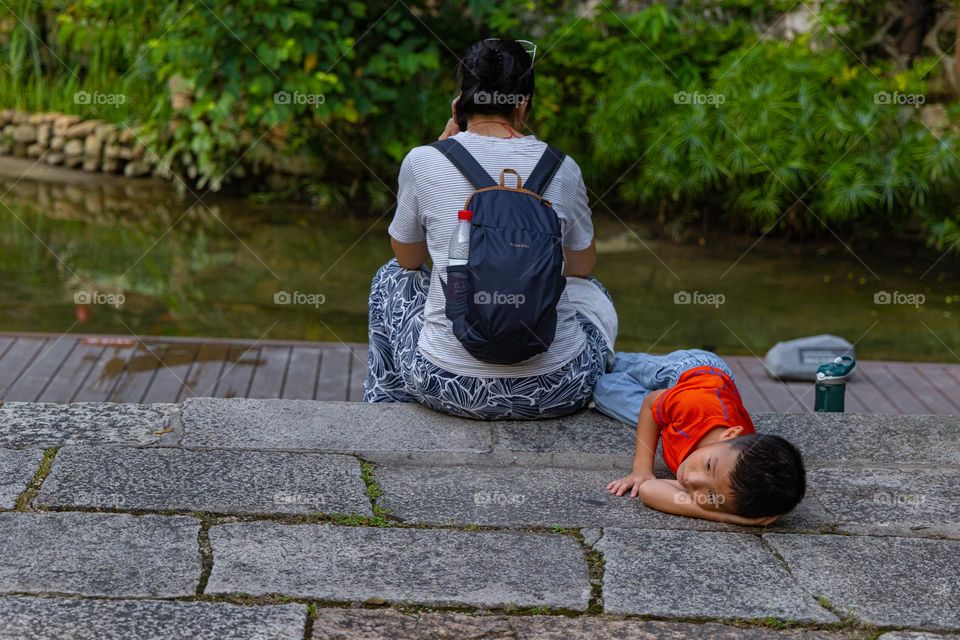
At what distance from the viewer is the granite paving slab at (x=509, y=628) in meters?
1.88

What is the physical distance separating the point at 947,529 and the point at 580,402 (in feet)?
3.01

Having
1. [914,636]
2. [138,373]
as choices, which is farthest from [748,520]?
[138,373]

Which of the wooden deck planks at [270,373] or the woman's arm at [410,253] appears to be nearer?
the woman's arm at [410,253]

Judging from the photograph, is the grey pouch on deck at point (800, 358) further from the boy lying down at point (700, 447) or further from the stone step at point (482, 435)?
the boy lying down at point (700, 447)

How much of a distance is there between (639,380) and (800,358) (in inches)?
63.3

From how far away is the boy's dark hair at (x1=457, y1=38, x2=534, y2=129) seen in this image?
2.76 meters

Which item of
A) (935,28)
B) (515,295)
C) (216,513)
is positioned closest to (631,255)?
(935,28)

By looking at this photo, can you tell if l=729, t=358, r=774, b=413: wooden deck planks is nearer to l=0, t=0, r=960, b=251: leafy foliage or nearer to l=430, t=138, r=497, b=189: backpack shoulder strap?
l=430, t=138, r=497, b=189: backpack shoulder strap

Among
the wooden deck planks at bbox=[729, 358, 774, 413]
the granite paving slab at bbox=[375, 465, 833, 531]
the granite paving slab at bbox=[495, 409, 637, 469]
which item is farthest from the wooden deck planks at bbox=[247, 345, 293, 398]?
the wooden deck planks at bbox=[729, 358, 774, 413]

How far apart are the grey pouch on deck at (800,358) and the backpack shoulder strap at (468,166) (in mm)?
1969

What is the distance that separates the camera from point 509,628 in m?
1.91

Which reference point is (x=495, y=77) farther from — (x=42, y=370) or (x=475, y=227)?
(x=42, y=370)

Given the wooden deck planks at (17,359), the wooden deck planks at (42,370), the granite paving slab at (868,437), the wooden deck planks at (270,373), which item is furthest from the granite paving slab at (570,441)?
the wooden deck planks at (17,359)

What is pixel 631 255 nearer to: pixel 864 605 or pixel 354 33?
pixel 354 33
